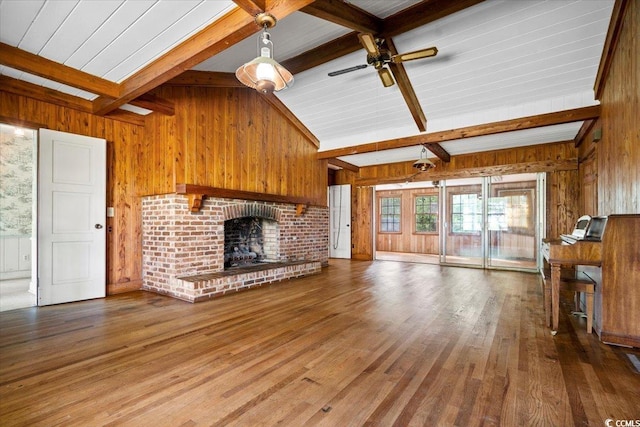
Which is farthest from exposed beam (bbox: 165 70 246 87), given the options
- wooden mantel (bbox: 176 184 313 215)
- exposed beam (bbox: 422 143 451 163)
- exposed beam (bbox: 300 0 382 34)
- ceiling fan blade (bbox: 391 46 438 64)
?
exposed beam (bbox: 422 143 451 163)

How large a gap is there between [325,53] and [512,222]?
5.50 m

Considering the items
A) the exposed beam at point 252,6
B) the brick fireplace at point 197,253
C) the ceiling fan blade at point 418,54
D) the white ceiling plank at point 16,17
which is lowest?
the brick fireplace at point 197,253

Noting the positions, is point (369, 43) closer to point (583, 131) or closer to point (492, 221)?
point (583, 131)

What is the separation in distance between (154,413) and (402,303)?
9.81ft

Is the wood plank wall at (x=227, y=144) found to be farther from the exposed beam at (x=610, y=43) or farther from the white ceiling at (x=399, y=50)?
the exposed beam at (x=610, y=43)

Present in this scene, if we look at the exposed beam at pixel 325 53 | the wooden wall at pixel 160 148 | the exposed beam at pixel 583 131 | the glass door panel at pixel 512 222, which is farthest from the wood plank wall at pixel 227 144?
the exposed beam at pixel 583 131

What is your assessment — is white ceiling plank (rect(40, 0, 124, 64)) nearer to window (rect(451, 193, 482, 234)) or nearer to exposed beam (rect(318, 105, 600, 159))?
exposed beam (rect(318, 105, 600, 159))

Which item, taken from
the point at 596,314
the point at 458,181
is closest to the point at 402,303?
the point at 596,314

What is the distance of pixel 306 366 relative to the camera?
2174 millimetres

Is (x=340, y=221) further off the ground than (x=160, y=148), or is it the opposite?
(x=160, y=148)

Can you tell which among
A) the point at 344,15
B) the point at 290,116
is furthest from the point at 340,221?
the point at 344,15

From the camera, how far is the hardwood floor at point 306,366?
64.8 inches

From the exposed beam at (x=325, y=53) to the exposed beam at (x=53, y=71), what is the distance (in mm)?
2415

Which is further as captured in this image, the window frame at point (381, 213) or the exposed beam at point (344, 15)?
the window frame at point (381, 213)
